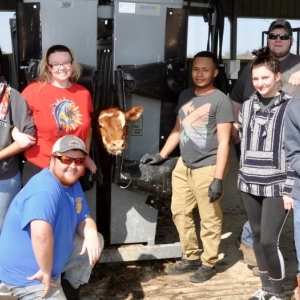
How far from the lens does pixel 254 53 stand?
12.6ft

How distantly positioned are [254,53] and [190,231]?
4.53ft

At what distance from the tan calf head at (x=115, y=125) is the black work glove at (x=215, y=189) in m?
0.68

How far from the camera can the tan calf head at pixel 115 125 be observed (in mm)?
3715

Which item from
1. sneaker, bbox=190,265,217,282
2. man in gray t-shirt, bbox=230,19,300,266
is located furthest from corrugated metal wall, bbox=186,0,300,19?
sneaker, bbox=190,265,217,282

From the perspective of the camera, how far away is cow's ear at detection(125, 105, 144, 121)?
12.6 ft

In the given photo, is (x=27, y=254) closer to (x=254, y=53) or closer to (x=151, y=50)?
(x=151, y=50)

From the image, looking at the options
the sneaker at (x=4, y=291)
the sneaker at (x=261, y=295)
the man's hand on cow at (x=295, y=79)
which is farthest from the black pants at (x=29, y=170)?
the man's hand on cow at (x=295, y=79)

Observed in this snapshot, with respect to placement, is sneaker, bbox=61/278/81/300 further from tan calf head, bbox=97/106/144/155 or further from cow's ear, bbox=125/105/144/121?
cow's ear, bbox=125/105/144/121

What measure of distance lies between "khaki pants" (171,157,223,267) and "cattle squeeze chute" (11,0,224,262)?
3.9 inches

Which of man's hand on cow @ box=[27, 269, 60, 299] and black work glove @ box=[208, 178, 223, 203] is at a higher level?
black work glove @ box=[208, 178, 223, 203]

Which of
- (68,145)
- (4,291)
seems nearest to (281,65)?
(68,145)

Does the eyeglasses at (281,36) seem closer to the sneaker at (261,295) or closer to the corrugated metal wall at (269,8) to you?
the sneaker at (261,295)

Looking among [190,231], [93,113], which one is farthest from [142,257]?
[93,113]

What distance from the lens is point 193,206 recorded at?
412 cm
